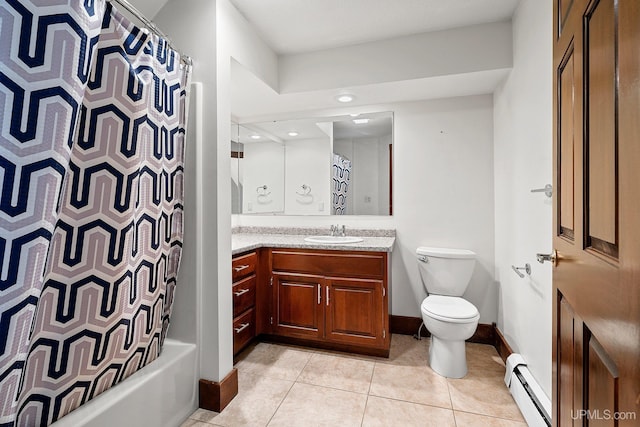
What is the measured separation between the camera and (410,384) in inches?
76.5

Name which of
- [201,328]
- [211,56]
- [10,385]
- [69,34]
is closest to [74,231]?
[10,385]

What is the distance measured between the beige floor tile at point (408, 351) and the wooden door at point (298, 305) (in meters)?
0.59

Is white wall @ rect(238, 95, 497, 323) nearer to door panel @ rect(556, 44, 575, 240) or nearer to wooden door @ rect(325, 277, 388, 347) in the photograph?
wooden door @ rect(325, 277, 388, 347)

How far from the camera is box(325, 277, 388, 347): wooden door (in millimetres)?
2215

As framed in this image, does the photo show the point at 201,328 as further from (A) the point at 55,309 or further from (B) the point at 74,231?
(B) the point at 74,231

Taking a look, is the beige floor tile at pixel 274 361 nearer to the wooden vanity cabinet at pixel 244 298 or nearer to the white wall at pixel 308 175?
the wooden vanity cabinet at pixel 244 298

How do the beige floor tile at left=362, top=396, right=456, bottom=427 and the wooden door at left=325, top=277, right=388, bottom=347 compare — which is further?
the wooden door at left=325, top=277, right=388, bottom=347

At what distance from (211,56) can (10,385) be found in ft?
5.27

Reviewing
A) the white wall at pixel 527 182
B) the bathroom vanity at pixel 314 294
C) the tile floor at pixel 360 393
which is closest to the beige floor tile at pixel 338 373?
the tile floor at pixel 360 393

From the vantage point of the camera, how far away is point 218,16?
1668 millimetres

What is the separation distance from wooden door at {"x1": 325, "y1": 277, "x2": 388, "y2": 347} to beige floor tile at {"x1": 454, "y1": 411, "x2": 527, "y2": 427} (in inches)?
27.0

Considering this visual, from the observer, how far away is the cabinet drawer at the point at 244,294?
2119 millimetres

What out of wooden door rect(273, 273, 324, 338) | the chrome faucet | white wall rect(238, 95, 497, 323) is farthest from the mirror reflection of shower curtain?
wooden door rect(273, 273, 324, 338)

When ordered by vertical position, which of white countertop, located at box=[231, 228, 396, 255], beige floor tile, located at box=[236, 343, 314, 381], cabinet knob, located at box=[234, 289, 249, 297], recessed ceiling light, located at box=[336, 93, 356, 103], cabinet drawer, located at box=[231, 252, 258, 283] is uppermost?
recessed ceiling light, located at box=[336, 93, 356, 103]
